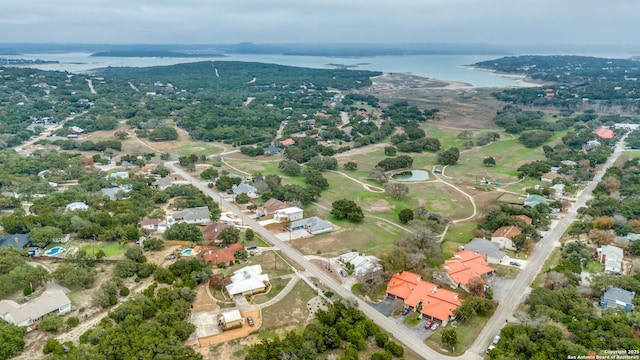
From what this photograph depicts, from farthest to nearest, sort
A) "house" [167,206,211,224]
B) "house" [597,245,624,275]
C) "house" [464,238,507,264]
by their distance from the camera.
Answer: "house" [167,206,211,224] < "house" [464,238,507,264] < "house" [597,245,624,275]

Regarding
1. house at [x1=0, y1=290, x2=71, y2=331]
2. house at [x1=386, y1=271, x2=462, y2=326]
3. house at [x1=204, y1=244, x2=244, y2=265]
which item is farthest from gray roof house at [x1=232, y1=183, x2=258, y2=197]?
house at [x1=0, y1=290, x2=71, y2=331]

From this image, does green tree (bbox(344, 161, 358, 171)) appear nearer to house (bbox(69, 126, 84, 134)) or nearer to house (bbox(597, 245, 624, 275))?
house (bbox(597, 245, 624, 275))

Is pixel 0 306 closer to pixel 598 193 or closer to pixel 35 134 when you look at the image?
pixel 598 193

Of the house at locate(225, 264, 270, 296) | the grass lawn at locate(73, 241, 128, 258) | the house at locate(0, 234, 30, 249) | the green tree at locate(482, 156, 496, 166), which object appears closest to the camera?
the house at locate(225, 264, 270, 296)

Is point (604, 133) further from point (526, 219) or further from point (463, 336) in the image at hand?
point (463, 336)

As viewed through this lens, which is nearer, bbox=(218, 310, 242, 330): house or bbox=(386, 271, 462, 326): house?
bbox=(218, 310, 242, 330): house

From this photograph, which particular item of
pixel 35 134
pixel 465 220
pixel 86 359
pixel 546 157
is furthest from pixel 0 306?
pixel 546 157
